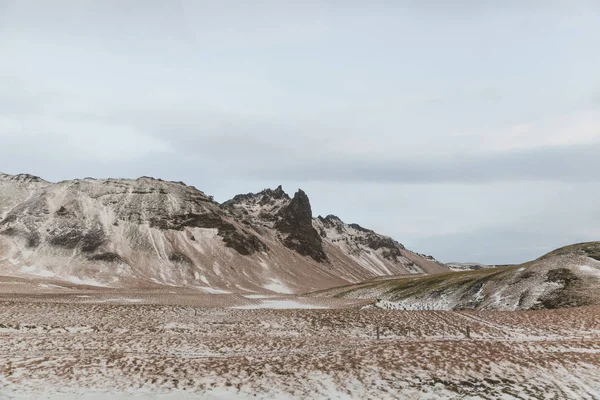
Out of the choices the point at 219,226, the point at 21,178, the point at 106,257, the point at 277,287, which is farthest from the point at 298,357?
the point at 21,178

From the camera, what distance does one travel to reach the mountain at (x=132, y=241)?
130 metres

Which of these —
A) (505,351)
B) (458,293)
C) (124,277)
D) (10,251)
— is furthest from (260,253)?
(505,351)

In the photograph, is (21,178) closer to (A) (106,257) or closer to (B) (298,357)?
(A) (106,257)

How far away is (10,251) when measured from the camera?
130 m

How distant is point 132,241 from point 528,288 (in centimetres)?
13643

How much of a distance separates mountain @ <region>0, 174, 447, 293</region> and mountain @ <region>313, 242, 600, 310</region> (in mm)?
68356

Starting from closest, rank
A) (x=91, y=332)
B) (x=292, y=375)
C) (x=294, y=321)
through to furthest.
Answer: (x=292, y=375) < (x=91, y=332) < (x=294, y=321)

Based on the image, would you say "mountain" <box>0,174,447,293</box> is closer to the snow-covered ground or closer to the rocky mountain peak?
the rocky mountain peak

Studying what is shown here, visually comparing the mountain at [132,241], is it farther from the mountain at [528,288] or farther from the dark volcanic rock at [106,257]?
the mountain at [528,288]

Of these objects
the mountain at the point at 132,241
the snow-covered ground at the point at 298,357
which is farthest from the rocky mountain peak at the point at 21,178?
the snow-covered ground at the point at 298,357

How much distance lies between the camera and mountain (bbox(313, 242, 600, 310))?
45.5 metres

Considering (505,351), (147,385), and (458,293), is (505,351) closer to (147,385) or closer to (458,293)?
(147,385)

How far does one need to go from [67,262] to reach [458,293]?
121792 mm

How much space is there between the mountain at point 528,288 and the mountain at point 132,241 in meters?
68.4
